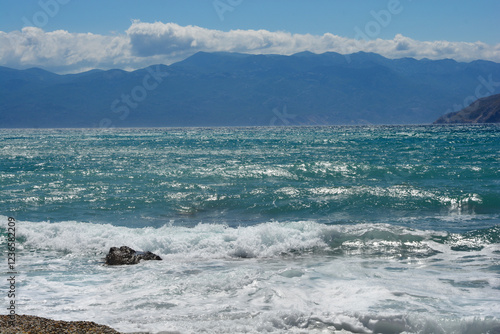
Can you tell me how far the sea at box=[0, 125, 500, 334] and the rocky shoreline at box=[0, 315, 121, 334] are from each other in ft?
1.30


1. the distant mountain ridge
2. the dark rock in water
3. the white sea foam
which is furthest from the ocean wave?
the distant mountain ridge

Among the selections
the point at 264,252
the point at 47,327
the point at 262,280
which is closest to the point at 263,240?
the point at 264,252

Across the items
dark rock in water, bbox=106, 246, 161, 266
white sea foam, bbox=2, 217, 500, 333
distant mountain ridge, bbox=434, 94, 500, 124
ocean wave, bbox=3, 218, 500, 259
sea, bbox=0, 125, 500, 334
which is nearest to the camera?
white sea foam, bbox=2, 217, 500, 333

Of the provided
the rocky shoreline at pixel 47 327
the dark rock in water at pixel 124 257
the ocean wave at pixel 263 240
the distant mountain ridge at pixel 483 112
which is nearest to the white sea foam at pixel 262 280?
the ocean wave at pixel 263 240

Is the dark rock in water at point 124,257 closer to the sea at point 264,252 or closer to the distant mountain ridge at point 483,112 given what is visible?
the sea at point 264,252

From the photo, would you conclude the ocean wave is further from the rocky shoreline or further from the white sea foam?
the rocky shoreline

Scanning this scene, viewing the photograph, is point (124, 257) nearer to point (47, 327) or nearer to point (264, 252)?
point (264, 252)

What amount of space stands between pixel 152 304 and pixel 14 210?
13.6m

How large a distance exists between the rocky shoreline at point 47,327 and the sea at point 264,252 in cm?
40

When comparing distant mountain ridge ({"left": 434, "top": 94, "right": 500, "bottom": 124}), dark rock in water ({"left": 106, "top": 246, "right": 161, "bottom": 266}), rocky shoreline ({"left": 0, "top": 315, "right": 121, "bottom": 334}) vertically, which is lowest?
A: dark rock in water ({"left": 106, "top": 246, "right": 161, "bottom": 266})

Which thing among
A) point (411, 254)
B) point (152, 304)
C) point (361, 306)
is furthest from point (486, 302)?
point (152, 304)

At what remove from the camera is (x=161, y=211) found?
19844 mm

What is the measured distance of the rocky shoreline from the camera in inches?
296

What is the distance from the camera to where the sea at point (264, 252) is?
8.64 metres
